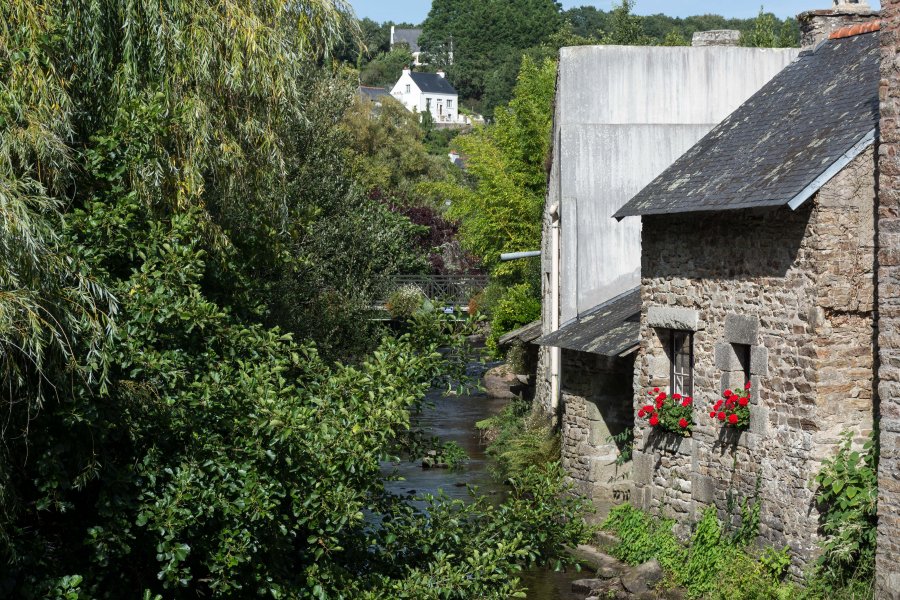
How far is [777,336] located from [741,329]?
2.10 feet

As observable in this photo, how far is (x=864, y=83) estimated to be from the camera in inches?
427

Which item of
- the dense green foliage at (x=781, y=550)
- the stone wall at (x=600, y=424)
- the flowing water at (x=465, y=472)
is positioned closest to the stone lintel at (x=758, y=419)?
the dense green foliage at (x=781, y=550)

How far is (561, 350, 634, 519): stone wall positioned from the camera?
49.5ft

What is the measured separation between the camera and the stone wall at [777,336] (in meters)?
9.98

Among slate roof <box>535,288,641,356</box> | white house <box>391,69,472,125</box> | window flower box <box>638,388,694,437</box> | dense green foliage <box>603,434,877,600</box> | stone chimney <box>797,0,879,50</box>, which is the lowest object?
dense green foliage <box>603,434,877,600</box>

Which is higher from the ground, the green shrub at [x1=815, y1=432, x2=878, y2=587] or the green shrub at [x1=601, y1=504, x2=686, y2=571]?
the green shrub at [x1=815, y1=432, x2=878, y2=587]

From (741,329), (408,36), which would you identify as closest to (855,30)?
(741,329)

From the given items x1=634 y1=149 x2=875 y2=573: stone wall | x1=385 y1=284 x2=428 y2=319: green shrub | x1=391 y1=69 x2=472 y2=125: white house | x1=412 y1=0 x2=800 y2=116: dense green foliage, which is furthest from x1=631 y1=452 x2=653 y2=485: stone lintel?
x1=391 y1=69 x2=472 y2=125: white house

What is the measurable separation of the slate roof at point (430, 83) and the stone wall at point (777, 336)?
307 ft

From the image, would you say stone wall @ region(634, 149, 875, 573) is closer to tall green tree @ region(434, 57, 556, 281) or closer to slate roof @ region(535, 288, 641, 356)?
slate roof @ region(535, 288, 641, 356)

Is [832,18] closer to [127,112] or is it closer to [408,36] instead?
[127,112]

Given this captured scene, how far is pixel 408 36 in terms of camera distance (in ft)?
469

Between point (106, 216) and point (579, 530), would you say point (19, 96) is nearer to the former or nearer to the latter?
point (106, 216)

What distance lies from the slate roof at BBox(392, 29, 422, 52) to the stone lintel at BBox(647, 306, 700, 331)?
5167 inches
